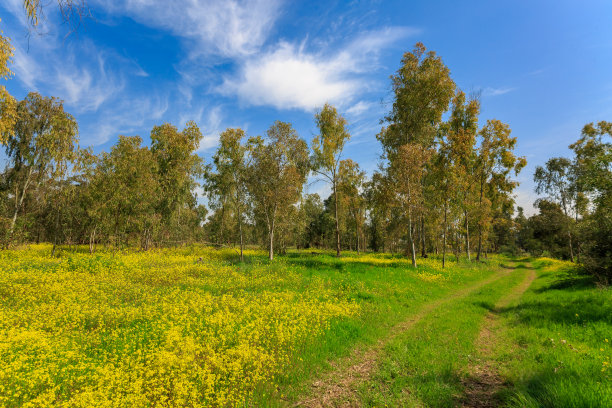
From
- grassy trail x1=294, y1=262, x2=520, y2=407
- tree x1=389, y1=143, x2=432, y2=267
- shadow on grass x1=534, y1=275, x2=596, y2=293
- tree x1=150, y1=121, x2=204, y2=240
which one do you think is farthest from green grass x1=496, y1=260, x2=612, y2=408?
tree x1=150, y1=121, x2=204, y2=240

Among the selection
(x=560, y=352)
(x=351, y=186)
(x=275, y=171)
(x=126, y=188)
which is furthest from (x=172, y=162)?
(x=560, y=352)

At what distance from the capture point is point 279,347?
7664 millimetres

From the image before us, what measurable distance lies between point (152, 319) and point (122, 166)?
Answer: 24.7 m

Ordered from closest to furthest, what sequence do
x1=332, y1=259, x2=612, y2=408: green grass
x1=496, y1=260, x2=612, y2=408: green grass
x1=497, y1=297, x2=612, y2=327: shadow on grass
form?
x1=496, y1=260, x2=612, y2=408: green grass
x1=332, y1=259, x2=612, y2=408: green grass
x1=497, y1=297, x2=612, y2=327: shadow on grass

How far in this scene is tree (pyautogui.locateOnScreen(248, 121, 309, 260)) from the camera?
2934 centimetres

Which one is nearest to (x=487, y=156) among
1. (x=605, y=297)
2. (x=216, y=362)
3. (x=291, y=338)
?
(x=605, y=297)

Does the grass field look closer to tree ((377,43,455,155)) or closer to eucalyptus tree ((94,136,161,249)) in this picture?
eucalyptus tree ((94,136,161,249))

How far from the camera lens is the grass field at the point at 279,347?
546 centimetres

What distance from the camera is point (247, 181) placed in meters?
30.9

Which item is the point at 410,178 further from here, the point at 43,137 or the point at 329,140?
the point at 43,137

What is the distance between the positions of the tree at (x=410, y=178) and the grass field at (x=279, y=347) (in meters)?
13.1

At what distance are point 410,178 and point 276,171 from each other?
14210mm

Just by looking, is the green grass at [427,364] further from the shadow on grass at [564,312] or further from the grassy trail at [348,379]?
the shadow on grass at [564,312]

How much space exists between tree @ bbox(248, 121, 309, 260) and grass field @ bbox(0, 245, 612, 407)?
50.2ft
